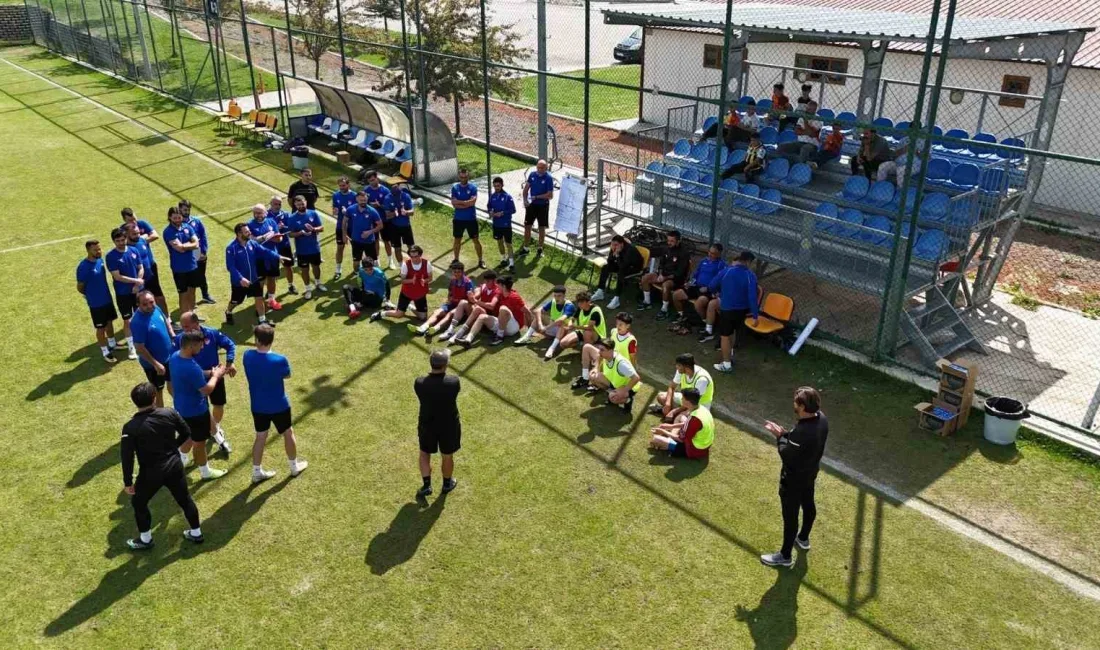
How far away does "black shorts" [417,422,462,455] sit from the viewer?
24.7 feet

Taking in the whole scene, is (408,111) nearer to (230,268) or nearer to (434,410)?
(230,268)

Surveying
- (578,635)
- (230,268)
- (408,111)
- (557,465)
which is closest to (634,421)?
(557,465)

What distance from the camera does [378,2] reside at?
21297mm

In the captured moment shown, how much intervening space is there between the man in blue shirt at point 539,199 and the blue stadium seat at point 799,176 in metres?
3.95

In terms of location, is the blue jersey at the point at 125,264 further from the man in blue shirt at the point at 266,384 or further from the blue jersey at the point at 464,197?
the blue jersey at the point at 464,197

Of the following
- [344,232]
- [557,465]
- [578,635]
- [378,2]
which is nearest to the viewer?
[578,635]

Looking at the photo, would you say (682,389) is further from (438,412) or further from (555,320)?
(555,320)

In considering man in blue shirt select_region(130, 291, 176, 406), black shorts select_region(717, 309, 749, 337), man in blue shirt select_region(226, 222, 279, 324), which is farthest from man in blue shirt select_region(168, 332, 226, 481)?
black shorts select_region(717, 309, 749, 337)

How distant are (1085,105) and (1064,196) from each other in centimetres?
185

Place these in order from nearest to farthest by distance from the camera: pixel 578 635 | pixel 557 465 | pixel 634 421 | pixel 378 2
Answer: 1. pixel 578 635
2. pixel 557 465
3. pixel 634 421
4. pixel 378 2

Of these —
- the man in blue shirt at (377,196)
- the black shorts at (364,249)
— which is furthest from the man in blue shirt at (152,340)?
the man in blue shirt at (377,196)

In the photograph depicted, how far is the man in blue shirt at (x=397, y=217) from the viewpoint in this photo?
1341 centimetres

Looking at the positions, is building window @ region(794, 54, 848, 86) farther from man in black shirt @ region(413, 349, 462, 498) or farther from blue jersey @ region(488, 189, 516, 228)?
man in black shirt @ region(413, 349, 462, 498)

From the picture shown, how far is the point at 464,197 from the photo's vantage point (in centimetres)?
1350
